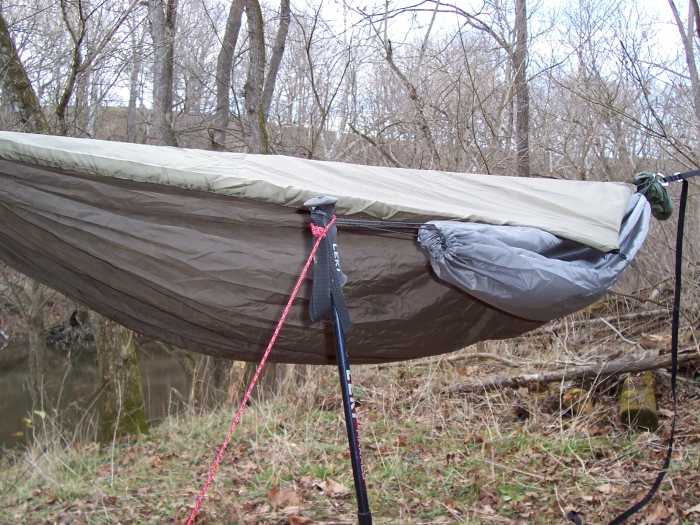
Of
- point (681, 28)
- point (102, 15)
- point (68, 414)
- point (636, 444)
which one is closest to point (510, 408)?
point (636, 444)

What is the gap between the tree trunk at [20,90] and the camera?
492 centimetres

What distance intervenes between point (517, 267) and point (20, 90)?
4843mm

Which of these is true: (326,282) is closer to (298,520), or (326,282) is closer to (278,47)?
(298,520)

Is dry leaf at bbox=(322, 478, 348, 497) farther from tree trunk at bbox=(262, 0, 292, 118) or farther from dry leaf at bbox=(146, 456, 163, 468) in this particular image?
tree trunk at bbox=(262, 0, 292, 118)

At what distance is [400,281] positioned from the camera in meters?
2.24

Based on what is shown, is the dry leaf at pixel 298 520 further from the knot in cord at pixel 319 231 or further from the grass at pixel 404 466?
the knot in cord at pixel 319 231

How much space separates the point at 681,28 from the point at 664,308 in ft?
10.2

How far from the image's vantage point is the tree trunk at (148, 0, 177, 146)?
6543 millimetres

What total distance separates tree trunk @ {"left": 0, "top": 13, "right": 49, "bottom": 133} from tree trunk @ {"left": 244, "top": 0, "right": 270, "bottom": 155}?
5.82 feet

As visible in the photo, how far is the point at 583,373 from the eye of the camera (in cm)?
370

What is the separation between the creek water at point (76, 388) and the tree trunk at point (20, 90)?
13.2 ft

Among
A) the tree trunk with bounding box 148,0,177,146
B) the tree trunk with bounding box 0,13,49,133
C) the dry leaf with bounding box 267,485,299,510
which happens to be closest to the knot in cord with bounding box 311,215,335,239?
the dry leaf with bounding box 267,485,299,510

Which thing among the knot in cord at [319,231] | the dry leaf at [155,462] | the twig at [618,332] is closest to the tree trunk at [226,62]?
the dry leaf at [155,462]

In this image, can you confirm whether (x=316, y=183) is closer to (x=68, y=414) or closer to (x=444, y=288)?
(x=444, y=288)
